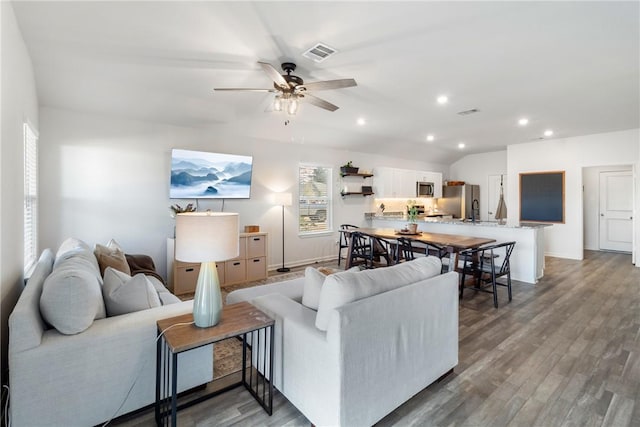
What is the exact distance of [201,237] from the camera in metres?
1.74

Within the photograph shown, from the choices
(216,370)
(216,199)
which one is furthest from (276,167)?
(216,370)

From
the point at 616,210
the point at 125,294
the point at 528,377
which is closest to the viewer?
the point at 125,294

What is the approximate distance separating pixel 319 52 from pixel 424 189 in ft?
21.3

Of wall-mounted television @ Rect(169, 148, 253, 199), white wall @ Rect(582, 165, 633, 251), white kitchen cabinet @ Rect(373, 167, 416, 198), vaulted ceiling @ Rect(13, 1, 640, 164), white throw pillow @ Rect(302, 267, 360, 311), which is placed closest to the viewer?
white throw pillow @ Rect(302, 267, 360, 311)

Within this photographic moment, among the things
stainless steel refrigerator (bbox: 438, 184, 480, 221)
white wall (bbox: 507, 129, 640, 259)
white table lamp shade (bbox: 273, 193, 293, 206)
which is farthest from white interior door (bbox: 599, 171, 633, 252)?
white table lamp shade (bbox: 273, 193, 293, 206)

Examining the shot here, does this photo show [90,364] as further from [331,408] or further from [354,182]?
[354,182]

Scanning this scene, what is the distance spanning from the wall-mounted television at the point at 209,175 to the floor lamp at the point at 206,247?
320 centimetres

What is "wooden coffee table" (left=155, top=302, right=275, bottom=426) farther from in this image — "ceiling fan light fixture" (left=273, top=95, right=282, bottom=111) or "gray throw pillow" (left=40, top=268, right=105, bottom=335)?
"ceiling fan light fixture" (left=273, top=95, right=282, bottom=111)

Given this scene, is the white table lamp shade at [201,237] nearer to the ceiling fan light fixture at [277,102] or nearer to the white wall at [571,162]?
the ceiling fan light fixture at [277,102]

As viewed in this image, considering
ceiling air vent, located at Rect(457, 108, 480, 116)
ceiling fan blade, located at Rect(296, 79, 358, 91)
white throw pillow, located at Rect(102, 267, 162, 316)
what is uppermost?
ceiling air vent, located at Rect(457, 108, 480, 116)

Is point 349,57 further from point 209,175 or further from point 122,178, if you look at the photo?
point 122,178

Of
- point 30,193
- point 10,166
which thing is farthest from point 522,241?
point 30,193

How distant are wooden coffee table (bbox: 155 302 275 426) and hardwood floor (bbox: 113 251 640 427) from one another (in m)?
0.09

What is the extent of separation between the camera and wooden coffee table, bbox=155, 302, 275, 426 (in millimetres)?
1621
